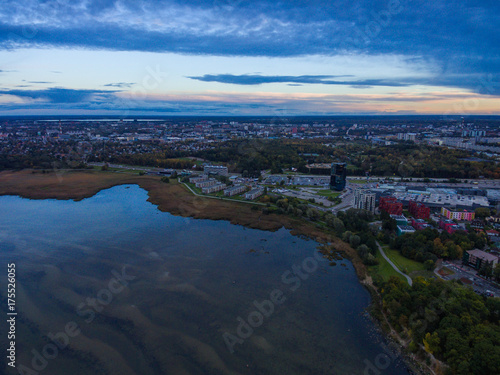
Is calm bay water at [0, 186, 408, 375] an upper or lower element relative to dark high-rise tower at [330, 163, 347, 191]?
lower

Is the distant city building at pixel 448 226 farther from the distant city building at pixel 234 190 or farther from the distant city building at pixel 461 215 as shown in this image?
the distant city building at pixel 234 190

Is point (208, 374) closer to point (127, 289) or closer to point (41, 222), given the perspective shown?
point (127, 289)

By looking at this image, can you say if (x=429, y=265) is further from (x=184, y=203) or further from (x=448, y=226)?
(x=184, y=203)

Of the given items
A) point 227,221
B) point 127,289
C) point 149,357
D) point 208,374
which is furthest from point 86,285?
point 227,221

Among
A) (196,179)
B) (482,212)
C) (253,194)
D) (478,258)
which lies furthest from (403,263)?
(196,179)

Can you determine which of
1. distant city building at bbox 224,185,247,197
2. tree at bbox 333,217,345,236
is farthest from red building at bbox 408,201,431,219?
distant city building at bbox 224,185,247,197

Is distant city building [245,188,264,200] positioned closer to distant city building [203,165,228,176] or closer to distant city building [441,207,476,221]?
distant city building [203,165,228,176]
